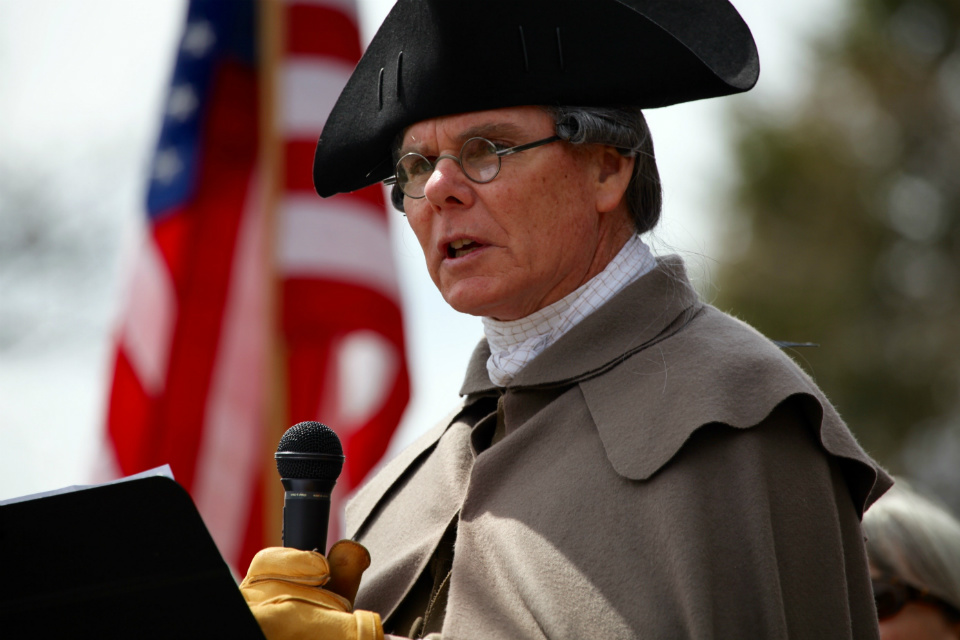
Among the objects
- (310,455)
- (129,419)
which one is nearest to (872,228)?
(129,419)

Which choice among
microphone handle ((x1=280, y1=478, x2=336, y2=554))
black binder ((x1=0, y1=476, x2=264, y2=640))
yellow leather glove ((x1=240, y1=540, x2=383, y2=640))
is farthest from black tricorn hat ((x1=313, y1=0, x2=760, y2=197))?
black binder ((x1=0, y1=476, x2=264, y2=640))

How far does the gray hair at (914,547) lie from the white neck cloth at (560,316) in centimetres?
157

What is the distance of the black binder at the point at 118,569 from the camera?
7.43ft

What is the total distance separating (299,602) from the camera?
2.49m

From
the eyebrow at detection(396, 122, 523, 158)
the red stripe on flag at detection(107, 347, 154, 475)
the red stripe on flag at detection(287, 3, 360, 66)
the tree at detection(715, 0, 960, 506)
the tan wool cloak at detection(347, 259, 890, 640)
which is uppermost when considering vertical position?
the red stripe on flag at detection(287, 3, 360, 66)

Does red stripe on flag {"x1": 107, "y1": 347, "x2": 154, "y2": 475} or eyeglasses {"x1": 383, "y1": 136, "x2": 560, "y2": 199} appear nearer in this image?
eyeglasses {"x1": 383, "y1": 136, "x2": 560, "y2": 199}

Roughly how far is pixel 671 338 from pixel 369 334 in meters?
3.99

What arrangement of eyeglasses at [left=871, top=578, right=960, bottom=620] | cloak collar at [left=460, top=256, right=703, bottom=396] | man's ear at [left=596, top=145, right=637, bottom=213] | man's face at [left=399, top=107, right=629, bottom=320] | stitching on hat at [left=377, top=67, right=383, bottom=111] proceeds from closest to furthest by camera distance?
cloak collar at [left=460, top=256, right=703, bottom=396], man's face at [left=399, top=107, right=629, bottom=320], man's ear at [left=596, top=145, right=637, bottom=213], stitching on hat at [left=377, top=67, right=383, bottom=111], eyeglasses at [left=871, top=578, right=960, bottom=620]

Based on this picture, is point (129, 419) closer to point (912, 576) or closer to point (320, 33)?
point (320, 33)

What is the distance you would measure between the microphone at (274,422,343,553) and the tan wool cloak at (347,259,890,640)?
414 millimetres

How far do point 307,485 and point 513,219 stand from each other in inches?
38.1

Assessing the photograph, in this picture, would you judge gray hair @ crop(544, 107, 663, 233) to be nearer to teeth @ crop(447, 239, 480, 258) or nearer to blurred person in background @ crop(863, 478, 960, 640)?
teeth @ crop(447, 239, 480, 258)

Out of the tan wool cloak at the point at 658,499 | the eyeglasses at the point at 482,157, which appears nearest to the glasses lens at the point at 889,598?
the tan wool cloak at the point at 658,499

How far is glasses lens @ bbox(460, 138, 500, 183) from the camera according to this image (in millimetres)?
3150
